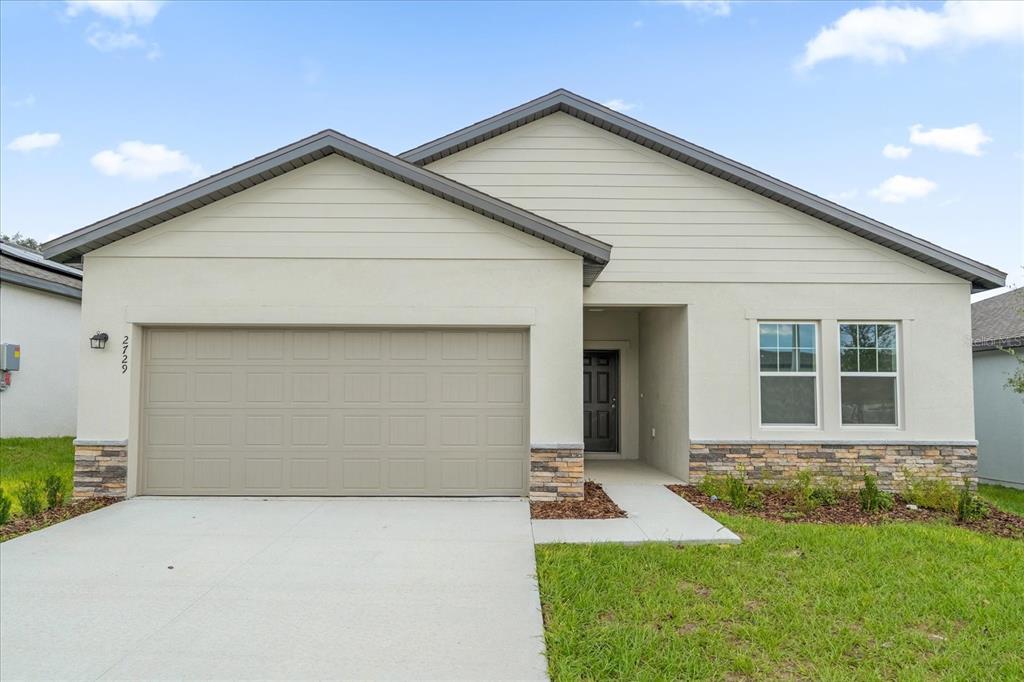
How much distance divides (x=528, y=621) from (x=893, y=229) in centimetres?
878

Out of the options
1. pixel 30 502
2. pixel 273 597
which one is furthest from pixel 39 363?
pixel 273 597

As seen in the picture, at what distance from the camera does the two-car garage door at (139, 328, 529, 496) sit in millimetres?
8102

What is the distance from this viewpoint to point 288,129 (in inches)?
807

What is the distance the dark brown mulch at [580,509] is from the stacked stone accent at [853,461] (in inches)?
94.0

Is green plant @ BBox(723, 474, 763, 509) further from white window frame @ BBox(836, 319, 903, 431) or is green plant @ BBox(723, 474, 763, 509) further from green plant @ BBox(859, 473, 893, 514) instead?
white window frame @ BBox(836, 319, 903, 431)

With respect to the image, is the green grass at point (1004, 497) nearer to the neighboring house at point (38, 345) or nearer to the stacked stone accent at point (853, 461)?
the stacked stone accent at point (853, 461)

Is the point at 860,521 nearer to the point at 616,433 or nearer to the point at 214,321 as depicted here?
the point at 616,433

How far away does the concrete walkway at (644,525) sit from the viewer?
6254mm

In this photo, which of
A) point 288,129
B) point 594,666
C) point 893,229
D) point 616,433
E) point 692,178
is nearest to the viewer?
point 594,666

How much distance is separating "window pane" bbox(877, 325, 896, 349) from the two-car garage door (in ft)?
20.2

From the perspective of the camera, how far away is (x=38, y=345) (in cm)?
1446

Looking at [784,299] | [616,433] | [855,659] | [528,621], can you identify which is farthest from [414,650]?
[616,433]

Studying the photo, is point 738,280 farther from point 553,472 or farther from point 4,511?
point 4,511

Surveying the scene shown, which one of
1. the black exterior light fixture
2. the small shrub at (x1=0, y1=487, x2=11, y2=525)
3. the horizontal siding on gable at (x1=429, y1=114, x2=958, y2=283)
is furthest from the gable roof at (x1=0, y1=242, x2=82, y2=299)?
the horizontal siding on gable at (x1=429, y1=114, x2=958, y2=283)
